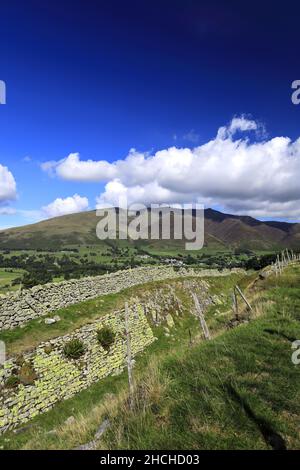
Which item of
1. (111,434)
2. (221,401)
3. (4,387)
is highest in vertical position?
(221,401)

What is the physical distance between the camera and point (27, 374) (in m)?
18.0

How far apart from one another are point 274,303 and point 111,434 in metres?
13.9

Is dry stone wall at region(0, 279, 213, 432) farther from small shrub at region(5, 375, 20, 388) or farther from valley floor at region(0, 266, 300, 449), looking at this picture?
valley floor at region(0, 266, 300, 449)

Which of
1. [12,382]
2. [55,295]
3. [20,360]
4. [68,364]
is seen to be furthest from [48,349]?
[55,295]

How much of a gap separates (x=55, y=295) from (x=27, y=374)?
9199 mm

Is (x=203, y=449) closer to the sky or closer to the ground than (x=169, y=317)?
closer to the sky

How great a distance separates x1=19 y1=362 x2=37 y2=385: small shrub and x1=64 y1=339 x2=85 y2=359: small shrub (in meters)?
3.18

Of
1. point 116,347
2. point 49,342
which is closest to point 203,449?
point 49,342

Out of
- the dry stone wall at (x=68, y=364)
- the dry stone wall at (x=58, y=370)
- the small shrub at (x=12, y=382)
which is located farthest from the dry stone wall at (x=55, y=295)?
the small shrub at (x=12, y=382)

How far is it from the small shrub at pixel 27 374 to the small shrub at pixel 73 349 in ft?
10.4

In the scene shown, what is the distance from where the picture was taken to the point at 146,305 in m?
35.5

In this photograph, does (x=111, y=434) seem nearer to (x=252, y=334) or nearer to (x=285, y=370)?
(x=285, y=370)

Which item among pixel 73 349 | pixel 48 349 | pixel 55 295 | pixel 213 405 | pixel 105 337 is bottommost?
pixel 105 337

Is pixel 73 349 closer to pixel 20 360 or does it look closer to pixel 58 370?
pixel 58 370
